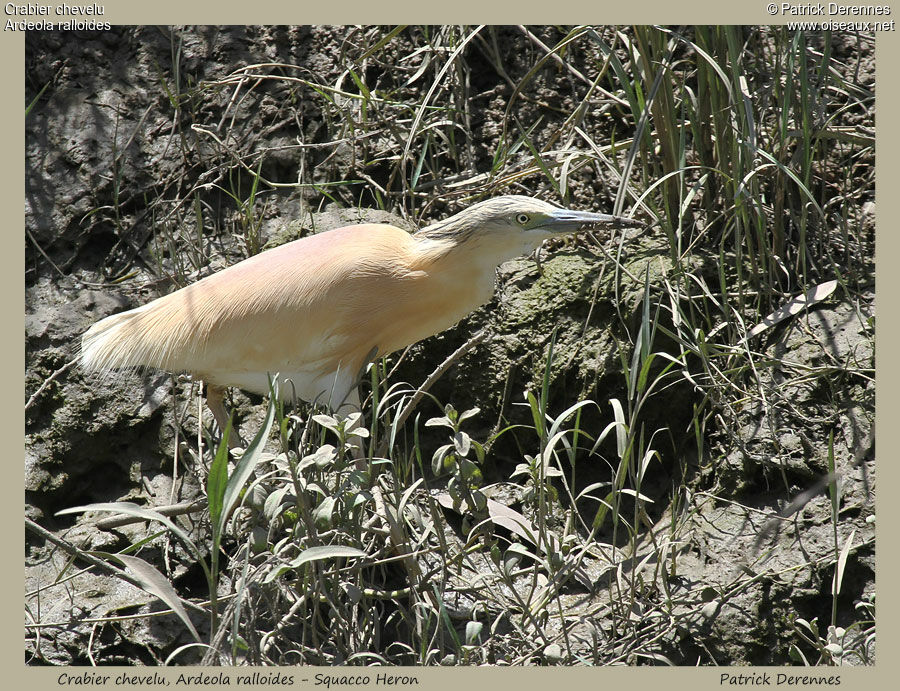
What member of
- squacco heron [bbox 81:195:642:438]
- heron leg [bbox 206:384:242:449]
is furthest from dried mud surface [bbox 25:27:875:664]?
squacco heron [bbox 81:195:642:438]

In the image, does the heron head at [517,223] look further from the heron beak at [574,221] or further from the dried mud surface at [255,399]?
the dried mud surface at [255,399]

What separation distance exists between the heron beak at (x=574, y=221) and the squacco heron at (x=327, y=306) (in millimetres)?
32

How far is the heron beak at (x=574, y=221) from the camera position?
284 cm

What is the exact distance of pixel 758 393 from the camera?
3021mm

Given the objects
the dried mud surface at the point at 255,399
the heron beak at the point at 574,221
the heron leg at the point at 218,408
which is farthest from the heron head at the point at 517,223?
the heron leg at the point at 218,408

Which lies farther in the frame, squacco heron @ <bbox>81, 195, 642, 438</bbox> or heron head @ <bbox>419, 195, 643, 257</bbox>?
squacco heron @ <bbox>81, 195, 642, 438</bbox>

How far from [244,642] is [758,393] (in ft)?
6.31

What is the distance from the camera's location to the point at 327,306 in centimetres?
298

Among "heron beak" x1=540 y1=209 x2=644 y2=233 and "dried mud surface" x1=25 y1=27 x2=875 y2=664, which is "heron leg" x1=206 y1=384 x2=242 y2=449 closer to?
"dried mud surface" x1=25 y1=27 x2=875 y2=664

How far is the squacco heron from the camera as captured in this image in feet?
9.71

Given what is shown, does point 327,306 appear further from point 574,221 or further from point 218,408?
point 574,221

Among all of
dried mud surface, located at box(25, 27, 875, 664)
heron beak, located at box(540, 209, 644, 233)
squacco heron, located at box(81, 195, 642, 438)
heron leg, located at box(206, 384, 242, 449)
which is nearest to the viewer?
dried mud surface, located at box(25, 27, 875, 664)

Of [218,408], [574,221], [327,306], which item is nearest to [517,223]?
[574,221]
